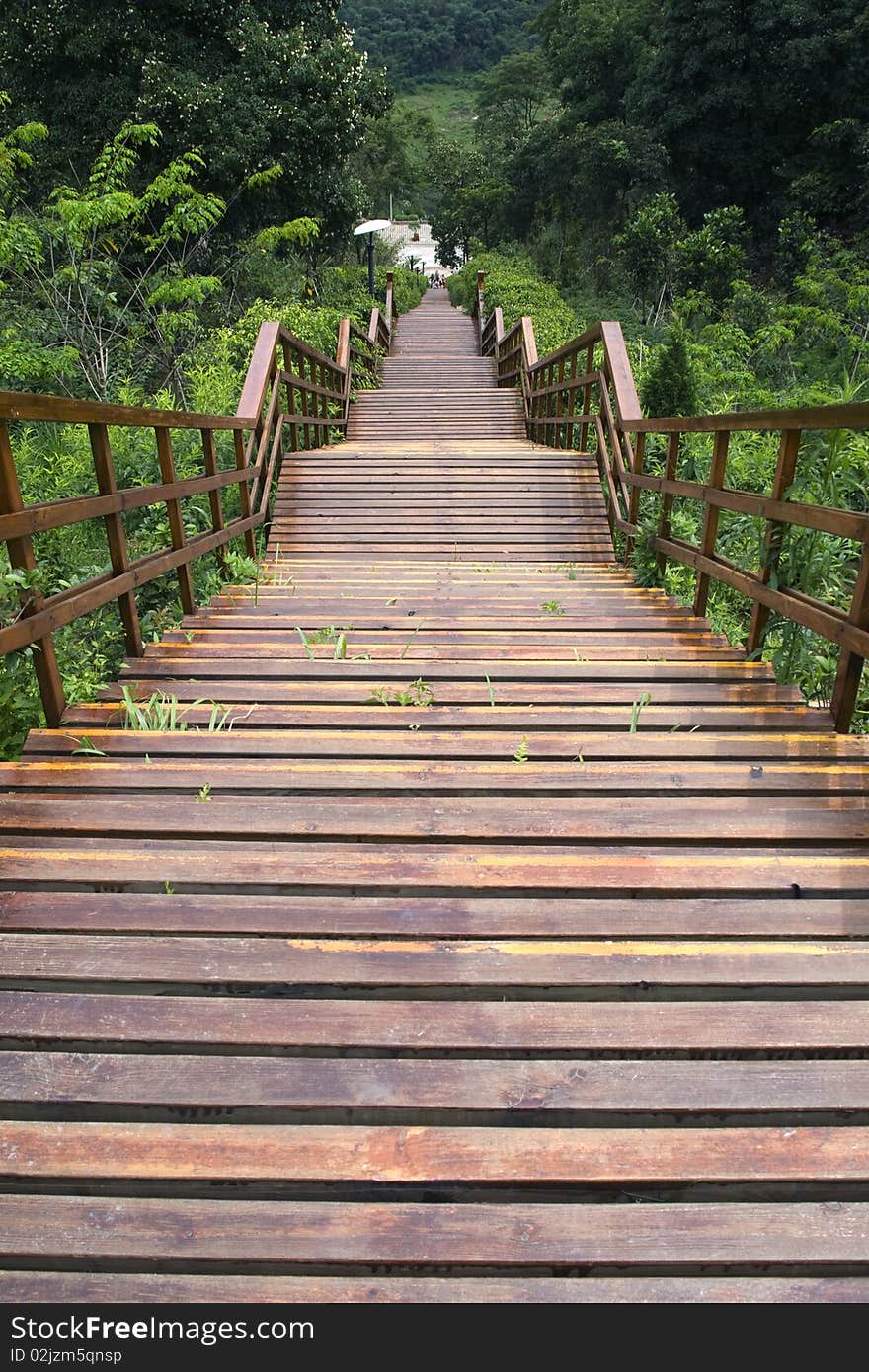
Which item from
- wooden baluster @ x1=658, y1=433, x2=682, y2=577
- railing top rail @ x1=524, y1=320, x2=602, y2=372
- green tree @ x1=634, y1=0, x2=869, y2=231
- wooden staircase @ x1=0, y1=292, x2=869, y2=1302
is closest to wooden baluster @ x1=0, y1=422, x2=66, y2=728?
wooden staircase @ x1=0, y1=292, x2=869, y2=1302

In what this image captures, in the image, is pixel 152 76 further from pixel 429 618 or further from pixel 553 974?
pixel 553 974

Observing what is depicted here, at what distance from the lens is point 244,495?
17.2 feet

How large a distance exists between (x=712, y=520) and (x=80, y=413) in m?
2.60

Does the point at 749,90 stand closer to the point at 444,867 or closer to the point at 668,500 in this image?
the point at 668,500

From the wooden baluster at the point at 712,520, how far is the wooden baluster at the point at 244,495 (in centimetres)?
277

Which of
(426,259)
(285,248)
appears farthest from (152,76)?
(426,259)

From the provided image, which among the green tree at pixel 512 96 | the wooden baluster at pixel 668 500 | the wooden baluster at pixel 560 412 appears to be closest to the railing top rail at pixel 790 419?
the wooden baluster at pixel 668 500

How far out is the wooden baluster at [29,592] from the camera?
2.28 m

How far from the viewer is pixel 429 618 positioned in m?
3.97

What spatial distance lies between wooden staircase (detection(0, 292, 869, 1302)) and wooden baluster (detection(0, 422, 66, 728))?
123mm

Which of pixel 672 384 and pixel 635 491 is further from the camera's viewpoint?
pixel 672 384

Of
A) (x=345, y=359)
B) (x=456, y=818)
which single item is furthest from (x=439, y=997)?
(x=345, y=359)

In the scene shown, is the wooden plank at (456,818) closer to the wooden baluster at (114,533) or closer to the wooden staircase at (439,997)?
the wooden staircase at (439,997)

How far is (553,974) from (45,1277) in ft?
3.05
